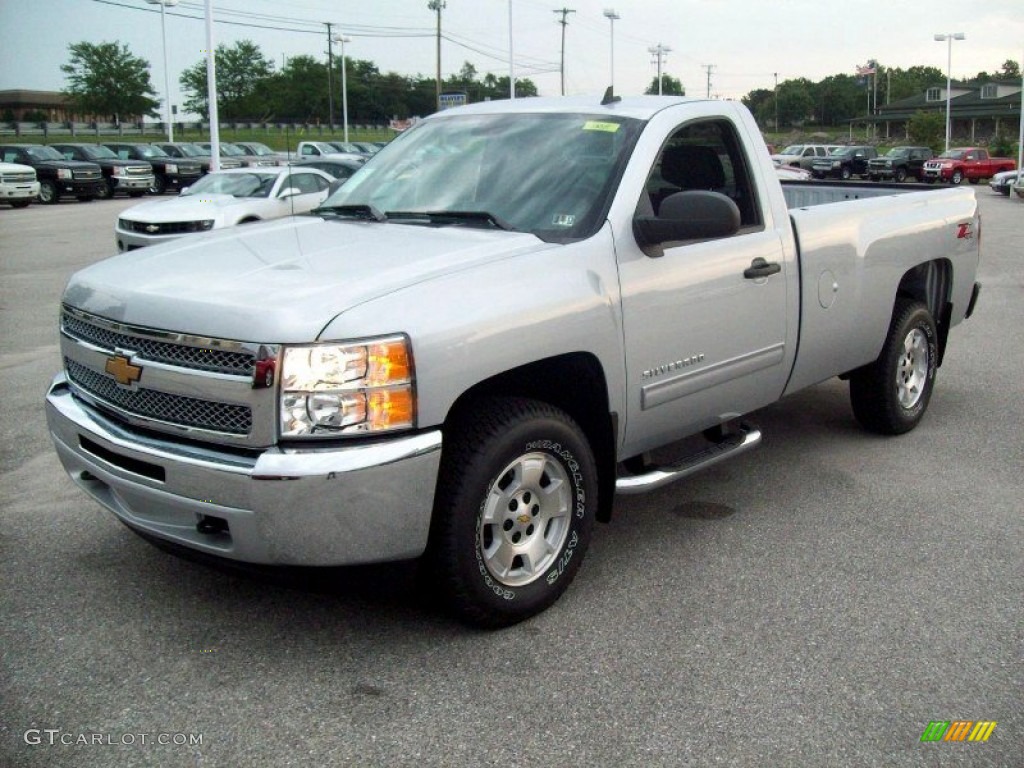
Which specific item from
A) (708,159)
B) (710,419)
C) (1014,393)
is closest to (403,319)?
(710,419)

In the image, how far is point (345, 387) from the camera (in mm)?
3373

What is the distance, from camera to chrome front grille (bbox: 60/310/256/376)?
3.43m

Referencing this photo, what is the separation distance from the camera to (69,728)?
325 centimetres

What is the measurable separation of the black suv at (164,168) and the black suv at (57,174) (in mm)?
3767

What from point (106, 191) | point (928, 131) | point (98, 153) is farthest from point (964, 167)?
point (98, 153)

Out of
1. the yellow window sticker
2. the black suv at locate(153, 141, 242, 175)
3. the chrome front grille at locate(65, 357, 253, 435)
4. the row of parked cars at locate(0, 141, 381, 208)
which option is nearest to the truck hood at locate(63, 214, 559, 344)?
the chrome front grille at locate(65, 357, 253, 435)

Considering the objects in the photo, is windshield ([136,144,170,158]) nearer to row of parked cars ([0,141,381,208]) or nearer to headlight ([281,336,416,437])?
row of parked cars ([0,141,381,208])

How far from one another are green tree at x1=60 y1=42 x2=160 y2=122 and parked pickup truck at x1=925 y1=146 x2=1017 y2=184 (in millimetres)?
→ 58696

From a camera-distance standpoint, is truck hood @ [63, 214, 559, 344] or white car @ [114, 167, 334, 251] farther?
white car @ [114, 167, 334, 251]

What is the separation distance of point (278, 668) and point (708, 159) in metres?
3.03

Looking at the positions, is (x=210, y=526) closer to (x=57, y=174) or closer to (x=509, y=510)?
(x=509, y=510)

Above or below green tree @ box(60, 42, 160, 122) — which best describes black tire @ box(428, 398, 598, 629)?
below

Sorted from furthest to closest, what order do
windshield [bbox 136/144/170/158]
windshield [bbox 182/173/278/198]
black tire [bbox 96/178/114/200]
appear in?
1. windshield [bbox 136/144/170/158]
2. black tire [bbox 96/178/114/200]
3. windshield [bbox 182/173/278/198]

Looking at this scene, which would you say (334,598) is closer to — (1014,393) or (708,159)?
(708,159)
